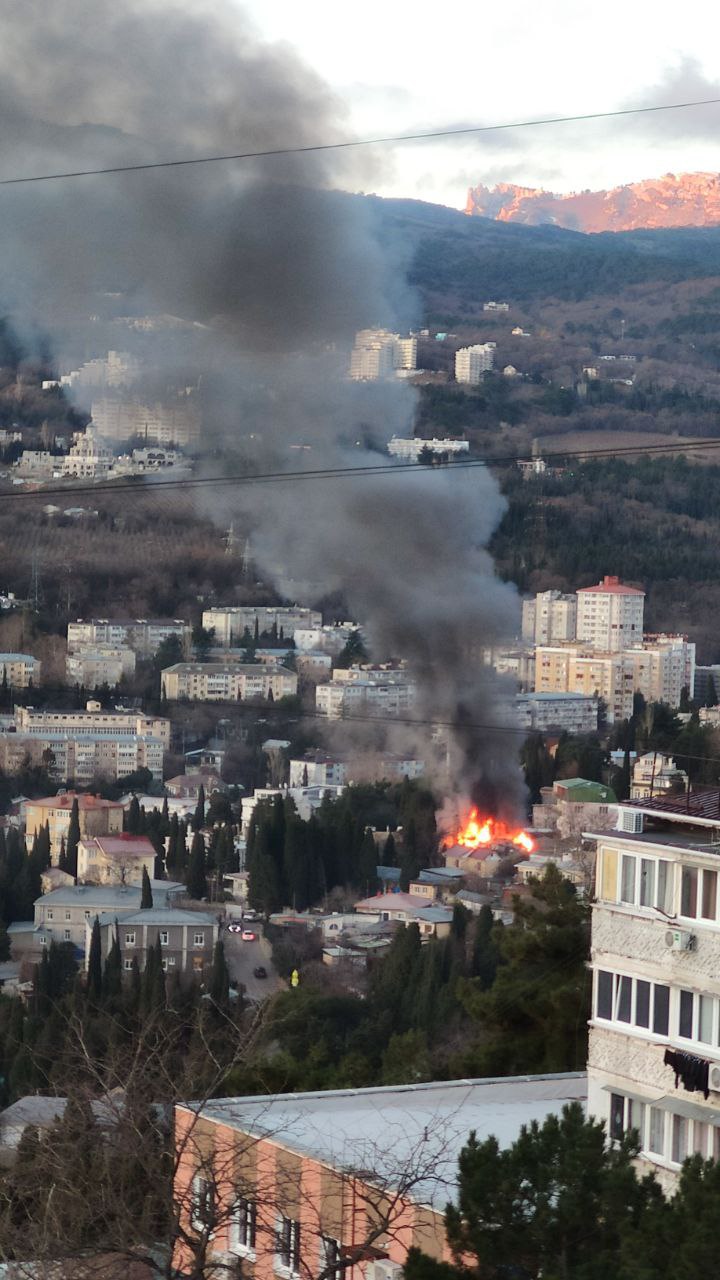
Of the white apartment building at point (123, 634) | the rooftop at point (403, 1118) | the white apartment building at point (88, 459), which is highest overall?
the white apartment building at point (88, 459)

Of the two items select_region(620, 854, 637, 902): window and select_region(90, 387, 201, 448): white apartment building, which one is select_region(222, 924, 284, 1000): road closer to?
A: select_region(620, 854, 637, 902): window

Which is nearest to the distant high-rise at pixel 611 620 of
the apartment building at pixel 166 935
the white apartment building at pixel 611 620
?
the white apartment building at pixel 611 620

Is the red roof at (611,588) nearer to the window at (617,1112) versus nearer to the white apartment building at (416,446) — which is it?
the white apartment building at (416,446)

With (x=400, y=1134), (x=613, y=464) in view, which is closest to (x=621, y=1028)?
(x=400, y=1134)

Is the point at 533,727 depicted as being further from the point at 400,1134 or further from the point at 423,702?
the point at 400,1134

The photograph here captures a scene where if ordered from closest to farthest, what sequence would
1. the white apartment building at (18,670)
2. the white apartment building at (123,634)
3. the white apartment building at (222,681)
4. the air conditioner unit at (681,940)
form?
the air conditioner unit at (681,940), the white apartment building at (222,681), the white apartment building at (18,670), the white apartment building at (123,634)

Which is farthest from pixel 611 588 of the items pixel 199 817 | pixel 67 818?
pixel 67 818

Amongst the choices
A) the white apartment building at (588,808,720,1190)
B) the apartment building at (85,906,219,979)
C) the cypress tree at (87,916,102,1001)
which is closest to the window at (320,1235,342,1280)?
the white apartment building at (588,808,720,1190)
